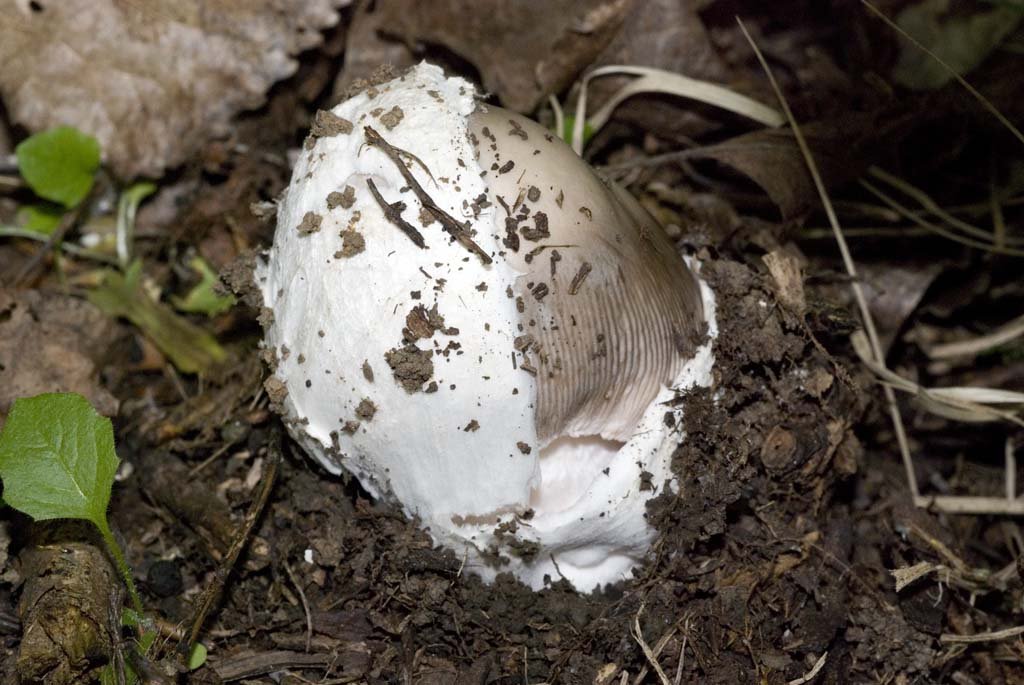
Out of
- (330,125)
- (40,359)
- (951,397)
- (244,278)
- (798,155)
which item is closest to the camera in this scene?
(330,125)

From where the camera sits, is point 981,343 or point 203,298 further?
Result: point 203,298

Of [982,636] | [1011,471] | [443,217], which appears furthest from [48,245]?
[1011,471]

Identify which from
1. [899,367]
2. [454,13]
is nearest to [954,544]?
[899,367]

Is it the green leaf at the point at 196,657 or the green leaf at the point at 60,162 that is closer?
the green leaf at the point at 196,657

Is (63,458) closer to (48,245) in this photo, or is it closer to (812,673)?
(48,245)

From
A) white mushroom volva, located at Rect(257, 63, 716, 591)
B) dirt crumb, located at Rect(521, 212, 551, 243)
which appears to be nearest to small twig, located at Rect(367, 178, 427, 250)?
white mushroom volva, located at Rect(257, 63, 716, 591)

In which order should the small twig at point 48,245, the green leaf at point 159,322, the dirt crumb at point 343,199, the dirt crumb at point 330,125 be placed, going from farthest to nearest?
the small twig at point 48,245
the green leaf at point 159,322
the dirt crumb at point 330,125
the dirt crumb at point 343,199

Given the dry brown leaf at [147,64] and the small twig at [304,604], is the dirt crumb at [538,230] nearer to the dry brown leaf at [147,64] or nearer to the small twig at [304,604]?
the small twig at [304,604]

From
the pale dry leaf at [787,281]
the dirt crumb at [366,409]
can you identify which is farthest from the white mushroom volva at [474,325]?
the pale dry leaf at [787,281]
